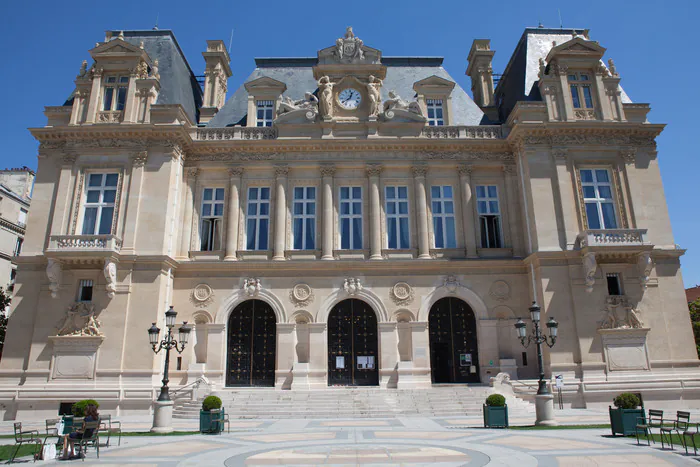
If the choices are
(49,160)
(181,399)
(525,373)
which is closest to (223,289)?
(181,399)

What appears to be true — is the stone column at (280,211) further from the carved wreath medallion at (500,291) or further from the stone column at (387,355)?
the carved wreath medallion at (500,291)

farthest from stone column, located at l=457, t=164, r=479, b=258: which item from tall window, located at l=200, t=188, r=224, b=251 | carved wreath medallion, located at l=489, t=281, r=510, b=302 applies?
tall window, located at l=200, t=188, r=224, b=251

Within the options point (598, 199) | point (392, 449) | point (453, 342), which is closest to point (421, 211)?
point (453, 342)

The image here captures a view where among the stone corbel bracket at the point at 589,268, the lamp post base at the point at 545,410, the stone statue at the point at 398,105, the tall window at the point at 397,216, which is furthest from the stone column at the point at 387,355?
the stone statue at the point at 398,105

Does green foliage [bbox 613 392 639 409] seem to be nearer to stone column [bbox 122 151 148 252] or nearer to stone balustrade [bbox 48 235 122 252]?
stone column [bbox 122 151 148 252]

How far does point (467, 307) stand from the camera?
29.3m

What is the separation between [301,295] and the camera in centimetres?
2862

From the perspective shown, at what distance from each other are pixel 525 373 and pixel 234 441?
58.1 ft

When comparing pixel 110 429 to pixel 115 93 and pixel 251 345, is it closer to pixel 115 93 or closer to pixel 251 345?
pixel 251 345

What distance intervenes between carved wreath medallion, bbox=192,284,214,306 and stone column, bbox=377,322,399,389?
968 cm

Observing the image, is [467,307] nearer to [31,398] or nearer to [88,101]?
[31,398]

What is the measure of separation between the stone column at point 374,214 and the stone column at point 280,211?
16.6ft

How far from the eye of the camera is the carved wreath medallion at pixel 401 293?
28.6 metres

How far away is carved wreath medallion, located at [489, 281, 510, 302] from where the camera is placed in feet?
94.1
